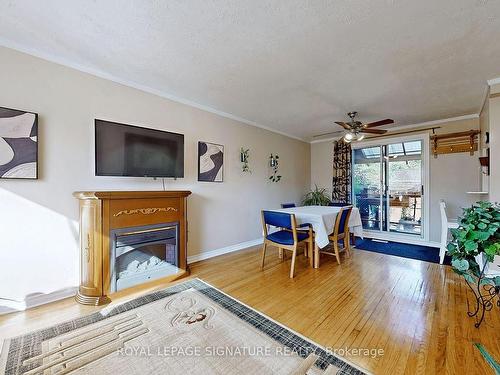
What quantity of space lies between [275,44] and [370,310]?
2615 millimetres

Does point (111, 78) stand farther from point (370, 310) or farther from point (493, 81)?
point (493, 81)

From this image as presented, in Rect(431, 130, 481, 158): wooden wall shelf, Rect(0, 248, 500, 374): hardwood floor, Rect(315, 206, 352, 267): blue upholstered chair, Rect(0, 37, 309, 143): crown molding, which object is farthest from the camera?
Rect(431, 130, 481, 158): wooden wall shelf

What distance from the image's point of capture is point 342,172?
5543mm

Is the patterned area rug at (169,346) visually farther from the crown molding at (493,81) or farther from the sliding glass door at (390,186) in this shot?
the sliding glass door at (390,186)

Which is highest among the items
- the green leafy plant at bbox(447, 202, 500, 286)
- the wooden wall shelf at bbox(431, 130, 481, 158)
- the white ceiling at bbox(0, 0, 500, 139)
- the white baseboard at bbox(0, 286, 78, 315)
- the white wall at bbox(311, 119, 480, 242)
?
the white ceiling at bbox(0, 0, 500, 139)

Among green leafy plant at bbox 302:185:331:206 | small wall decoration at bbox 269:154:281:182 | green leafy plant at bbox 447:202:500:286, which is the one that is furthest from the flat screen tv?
green leafy plant at bbox 302:185:331:206

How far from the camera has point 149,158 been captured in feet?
9.27

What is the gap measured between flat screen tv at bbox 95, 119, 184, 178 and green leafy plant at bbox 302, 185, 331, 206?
3439 mm

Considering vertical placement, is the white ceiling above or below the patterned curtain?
above

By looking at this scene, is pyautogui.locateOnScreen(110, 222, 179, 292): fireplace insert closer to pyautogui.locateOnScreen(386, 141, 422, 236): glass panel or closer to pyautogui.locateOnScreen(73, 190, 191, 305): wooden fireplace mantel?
pyautogui.locateOnScreen(73, 190, 191, 305): wooden fireplace mantel

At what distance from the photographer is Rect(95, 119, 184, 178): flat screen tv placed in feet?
8.14

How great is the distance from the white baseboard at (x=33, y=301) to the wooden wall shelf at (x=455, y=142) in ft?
19.8

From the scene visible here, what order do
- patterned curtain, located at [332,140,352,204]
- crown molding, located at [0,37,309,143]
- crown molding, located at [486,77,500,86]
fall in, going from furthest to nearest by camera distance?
patterned curtain, located at [332,140,352,204] < crown molding, located at [486,77,500,86] < crown molding, located at [0,37,309,143]

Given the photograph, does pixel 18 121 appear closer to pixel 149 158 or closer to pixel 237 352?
pixel 149 158
